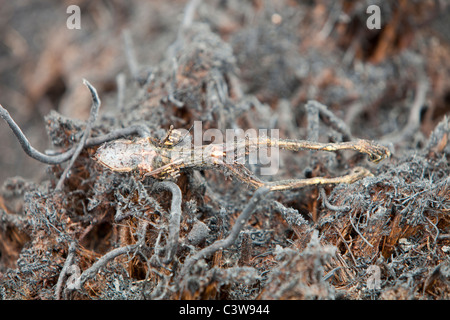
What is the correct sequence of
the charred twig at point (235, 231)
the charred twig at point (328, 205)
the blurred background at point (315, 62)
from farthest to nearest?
1. the blurred background at point (315, 62)
2. the charred twig at point (328, 205)
3. the charred twig at point (235, 231)

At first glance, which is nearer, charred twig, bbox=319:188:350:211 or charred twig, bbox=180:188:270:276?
charred twig, bbox=180:188:270:276

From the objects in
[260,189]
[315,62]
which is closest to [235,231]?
[260,189]

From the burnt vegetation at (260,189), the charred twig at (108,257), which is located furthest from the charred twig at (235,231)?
the charred twig at (108,257)

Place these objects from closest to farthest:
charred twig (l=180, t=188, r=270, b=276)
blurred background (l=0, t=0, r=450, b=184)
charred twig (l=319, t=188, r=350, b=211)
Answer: charred twig (l=180, t=188, r=270, b=276)
charred twig (l=319, t=188, r=350, b=211)
blurred background (l=0, t=0, r=450, b=184)

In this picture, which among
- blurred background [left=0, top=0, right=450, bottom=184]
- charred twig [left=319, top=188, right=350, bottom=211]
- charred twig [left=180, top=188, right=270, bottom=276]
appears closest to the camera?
charred twig [left=180, top=188, right=270, bottom=276]

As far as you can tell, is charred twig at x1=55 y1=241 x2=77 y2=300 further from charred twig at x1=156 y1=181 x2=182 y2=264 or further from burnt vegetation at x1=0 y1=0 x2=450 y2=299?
charred twig at x1=156 y1=181 x2=182 y2=264

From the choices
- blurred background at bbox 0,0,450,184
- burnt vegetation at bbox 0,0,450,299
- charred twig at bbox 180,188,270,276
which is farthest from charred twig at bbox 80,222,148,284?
blurred background at bbox 0,0,450,184

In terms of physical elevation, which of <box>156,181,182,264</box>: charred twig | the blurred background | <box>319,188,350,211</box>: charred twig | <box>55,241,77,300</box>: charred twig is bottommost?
<box>55,241,77,300</box>: charred twig

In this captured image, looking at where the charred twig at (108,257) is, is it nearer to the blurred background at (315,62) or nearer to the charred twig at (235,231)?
the charred twig at (235,231)

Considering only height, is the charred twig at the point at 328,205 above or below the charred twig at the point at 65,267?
above

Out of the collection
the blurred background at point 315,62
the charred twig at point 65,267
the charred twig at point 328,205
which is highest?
the blurred background at point 315,62
